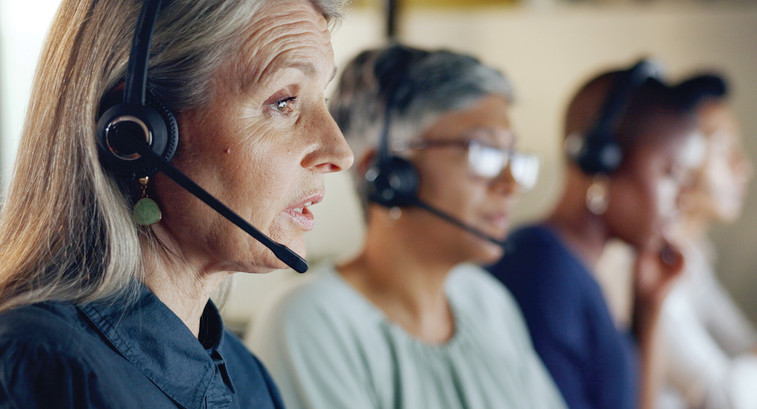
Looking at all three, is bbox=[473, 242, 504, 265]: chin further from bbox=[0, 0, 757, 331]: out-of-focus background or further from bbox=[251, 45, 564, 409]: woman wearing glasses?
bbox=[0, 0, 757, 331]: out-of-focus background

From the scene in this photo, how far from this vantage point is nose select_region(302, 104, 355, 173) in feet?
2.41

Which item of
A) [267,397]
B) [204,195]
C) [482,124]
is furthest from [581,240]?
[204,195]

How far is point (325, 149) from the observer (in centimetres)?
74

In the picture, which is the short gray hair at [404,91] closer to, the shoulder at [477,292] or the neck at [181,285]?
the shoulder at [477,292]

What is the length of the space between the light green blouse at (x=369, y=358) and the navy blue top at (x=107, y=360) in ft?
1.25

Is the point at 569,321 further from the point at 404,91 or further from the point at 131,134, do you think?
the point at 131,134

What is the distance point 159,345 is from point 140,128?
0.67 ft

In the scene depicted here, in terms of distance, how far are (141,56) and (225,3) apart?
103 mm

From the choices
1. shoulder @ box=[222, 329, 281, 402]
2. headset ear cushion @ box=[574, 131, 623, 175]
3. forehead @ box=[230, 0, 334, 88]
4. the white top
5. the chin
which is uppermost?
forehead @ box=[230, 0, 334, 88]

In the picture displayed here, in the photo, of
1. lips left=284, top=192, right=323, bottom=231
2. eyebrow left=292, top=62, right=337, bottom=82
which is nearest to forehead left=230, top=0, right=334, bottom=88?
eyebrow left=292, top=62, right=337, bottom=82

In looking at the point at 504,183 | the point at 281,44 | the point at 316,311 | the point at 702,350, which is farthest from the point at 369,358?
the point at 702,350

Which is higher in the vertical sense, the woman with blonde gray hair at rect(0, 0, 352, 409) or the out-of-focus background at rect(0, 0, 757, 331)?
the woman with blonde gray hair at rect(0, 0, 352, 409)

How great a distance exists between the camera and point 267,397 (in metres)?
0.87

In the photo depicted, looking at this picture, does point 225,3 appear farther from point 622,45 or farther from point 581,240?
point 622,45
